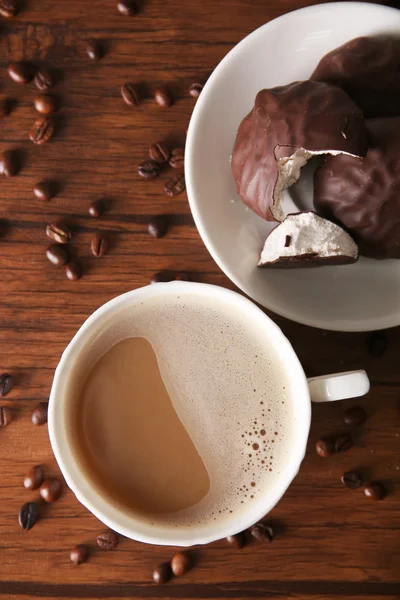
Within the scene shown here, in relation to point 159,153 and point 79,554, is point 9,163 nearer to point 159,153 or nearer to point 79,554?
point 159,153

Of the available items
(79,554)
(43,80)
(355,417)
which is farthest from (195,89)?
(79,554)

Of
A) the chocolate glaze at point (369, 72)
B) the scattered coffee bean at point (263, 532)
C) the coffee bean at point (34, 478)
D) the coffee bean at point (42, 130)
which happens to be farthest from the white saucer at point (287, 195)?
the coffee bean at point (34, 478)

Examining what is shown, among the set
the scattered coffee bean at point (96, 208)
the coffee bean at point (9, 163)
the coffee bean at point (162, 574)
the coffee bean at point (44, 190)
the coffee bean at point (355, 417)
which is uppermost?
the coffee bean at point (9, 163)

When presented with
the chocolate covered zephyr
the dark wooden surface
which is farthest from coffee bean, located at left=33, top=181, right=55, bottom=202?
the chocolate covered zephyr

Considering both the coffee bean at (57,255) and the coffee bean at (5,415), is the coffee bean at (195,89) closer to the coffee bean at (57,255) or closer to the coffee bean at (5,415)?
the coffee bean at (57,255)

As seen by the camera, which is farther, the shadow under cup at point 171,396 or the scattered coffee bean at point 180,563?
the scattered coffee bean at point 180,563
